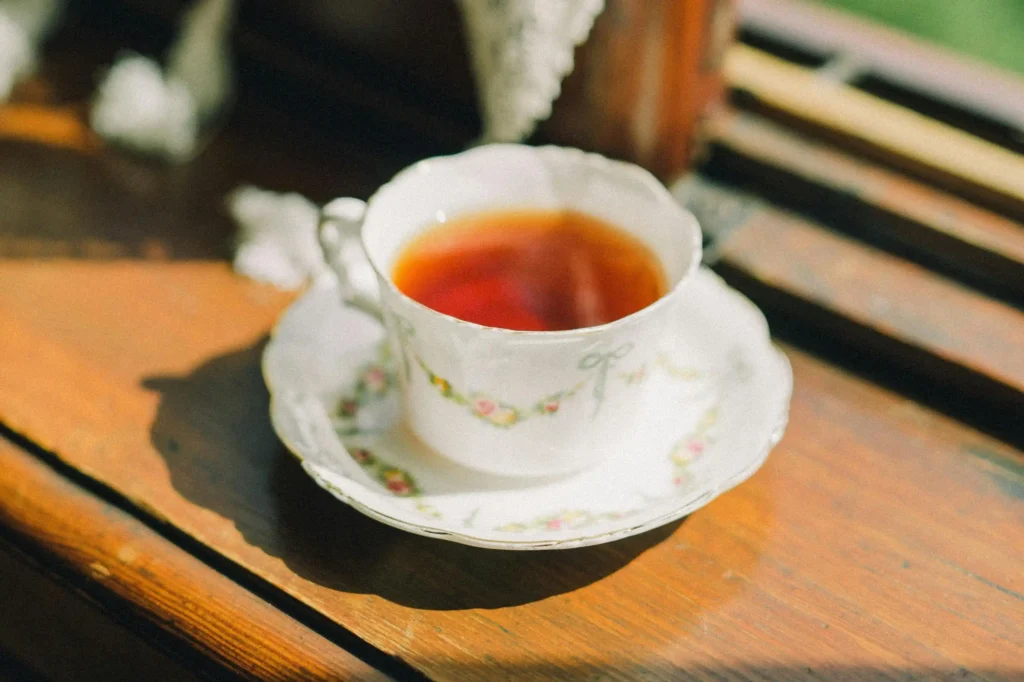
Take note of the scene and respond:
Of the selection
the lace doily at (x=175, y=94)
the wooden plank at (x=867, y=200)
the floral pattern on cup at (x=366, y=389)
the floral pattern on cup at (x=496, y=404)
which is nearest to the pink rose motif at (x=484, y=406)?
the floral pattern on cup at (x=496, y=404)

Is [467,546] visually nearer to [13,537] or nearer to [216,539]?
[216,539]

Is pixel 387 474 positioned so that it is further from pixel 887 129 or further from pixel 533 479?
pixel 887 129

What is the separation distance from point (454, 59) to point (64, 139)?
1.33 feet

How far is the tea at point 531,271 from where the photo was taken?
1.97 ft

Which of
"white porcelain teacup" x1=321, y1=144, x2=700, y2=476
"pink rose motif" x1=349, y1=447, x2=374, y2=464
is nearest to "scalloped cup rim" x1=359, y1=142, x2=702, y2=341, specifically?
"white porcelain teacup" x1=321, y1=144, x2=700, y2=476

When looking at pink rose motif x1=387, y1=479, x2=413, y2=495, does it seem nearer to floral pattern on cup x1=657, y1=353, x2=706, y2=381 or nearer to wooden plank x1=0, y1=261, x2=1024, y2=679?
wooden plank x1=0, y1=261, x2=1024, y2=679

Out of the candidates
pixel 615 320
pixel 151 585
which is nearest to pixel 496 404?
pixel 615 320

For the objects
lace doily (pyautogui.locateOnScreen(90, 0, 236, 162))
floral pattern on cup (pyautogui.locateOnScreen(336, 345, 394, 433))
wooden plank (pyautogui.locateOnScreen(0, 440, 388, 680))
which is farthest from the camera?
lace doily (pyautogui.locateOnScreen(90, 0, 236, 162))

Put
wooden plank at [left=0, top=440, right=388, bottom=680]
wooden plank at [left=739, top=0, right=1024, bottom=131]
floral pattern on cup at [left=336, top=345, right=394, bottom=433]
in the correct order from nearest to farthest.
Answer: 1. wooden plank at [left=0, top=440, right=388, bottom=680]
2. floral pattern on cup at [left=336, top=345, right=394, bottom=433]
3. wooden plank at [left=739, top=0, right=1024, bottom=131]

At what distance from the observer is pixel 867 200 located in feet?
2.27

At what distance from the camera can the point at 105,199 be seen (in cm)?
79

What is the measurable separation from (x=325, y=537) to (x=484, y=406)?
128 mm

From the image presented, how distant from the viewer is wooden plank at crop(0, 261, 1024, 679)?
0.48m

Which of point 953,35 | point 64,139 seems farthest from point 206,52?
point 953,35
